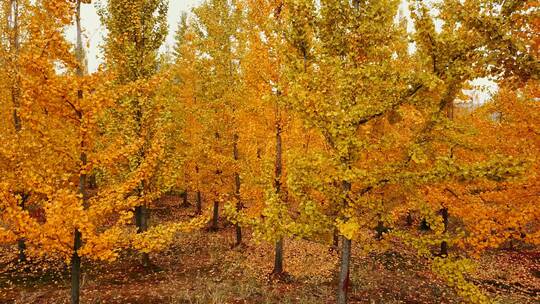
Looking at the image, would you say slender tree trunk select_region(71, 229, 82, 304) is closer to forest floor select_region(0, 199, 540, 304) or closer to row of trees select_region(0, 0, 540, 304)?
row of trees select_region(0, 0, 540, 304)

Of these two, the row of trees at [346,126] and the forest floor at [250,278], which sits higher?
the row of trees at [346,126]

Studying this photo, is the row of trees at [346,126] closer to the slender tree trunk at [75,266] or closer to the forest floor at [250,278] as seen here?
the slender tree trunk at [75,266]

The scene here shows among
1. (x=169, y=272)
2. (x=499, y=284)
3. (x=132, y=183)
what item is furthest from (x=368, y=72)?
(x=499, y=284)

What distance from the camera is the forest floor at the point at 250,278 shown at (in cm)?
1131

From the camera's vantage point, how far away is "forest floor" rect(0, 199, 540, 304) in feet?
37.1

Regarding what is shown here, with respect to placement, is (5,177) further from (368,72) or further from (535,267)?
(535,267)

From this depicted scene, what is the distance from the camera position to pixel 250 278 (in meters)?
13.3

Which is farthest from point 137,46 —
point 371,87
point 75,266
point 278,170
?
point 371,87

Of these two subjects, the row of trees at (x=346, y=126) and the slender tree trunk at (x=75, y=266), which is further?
the slender tree trunk at (x=75, y=266)

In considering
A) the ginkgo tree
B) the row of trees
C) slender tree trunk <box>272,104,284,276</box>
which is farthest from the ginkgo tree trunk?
the ginkgo tree

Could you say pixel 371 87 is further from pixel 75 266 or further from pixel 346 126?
pixel 75 266

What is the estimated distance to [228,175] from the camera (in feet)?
63.2

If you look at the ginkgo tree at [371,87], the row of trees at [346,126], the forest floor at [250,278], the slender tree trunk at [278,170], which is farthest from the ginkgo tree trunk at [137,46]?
the ginkgo tree at [371,87]

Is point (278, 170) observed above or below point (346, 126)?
below
